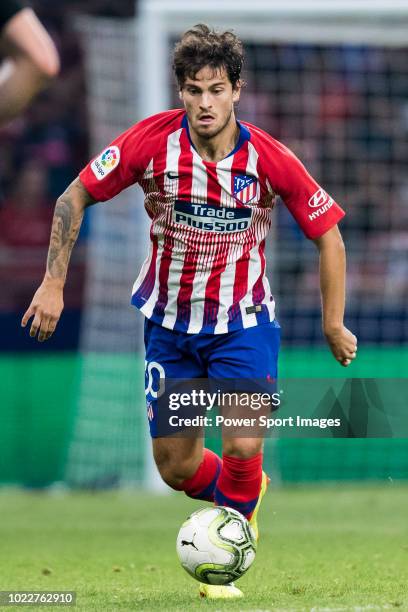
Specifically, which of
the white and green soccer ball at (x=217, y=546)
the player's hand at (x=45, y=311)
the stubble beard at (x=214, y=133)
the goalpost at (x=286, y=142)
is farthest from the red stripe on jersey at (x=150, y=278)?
the goalpost at (x=286, y=142)

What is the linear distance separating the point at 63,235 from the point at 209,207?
63 centimetres

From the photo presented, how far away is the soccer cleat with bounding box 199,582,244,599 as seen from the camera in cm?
560

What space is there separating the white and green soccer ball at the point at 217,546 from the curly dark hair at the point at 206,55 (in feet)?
5.84

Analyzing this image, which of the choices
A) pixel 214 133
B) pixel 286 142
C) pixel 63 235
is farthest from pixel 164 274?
pixel 286 142

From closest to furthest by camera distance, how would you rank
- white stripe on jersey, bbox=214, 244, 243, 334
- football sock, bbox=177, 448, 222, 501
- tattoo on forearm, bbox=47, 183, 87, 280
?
tattoo on forearm, bbox=47, 183, 87, 280 < white stripe on jersey, bbox=214, 244, 243, 334 < football sock, bbox=177, 448, 222, 501

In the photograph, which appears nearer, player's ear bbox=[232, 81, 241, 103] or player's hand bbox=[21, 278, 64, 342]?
player's hand bbox=[21, 278, 64, 342]

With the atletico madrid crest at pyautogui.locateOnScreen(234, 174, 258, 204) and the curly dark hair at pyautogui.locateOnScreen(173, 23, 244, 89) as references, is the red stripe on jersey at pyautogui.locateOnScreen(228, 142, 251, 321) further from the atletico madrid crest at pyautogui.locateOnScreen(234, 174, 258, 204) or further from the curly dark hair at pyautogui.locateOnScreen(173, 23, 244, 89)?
the curly dark hair at pyautogui.locateOnScreen(173, 23, 244, 89)

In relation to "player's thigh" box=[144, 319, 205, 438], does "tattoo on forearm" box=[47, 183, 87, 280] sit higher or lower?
higher

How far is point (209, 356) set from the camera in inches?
235

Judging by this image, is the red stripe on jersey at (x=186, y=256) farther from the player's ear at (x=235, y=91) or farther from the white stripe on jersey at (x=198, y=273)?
the player's ear at (x=235, y=91)

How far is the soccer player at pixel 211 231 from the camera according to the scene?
5.79 meters

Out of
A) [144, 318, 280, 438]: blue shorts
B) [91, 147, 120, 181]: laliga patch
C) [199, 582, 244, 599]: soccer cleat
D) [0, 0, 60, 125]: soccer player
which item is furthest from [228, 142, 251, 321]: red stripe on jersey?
[0, 0, 60, 125]: soccer player

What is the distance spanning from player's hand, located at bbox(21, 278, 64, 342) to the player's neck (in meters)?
0.90

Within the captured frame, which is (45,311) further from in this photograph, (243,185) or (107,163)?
(243,185)
